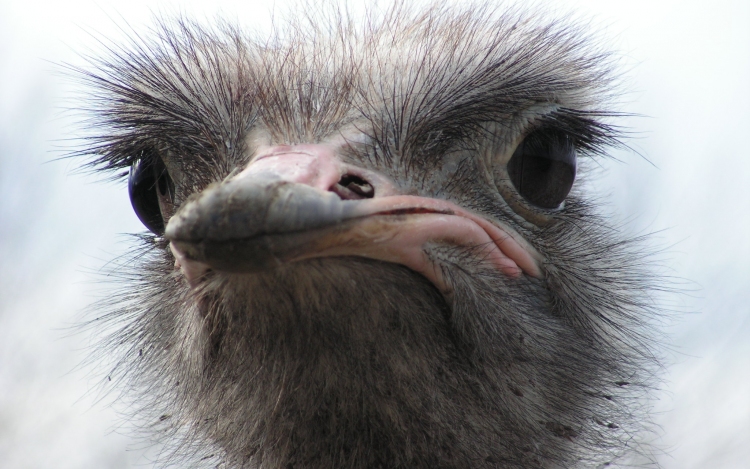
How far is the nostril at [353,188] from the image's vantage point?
67.1 inches

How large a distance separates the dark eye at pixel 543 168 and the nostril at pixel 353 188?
23.1 inches

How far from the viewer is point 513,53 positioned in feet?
7.84

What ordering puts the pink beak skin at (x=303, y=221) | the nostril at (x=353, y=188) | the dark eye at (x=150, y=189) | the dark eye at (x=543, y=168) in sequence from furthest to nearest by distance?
the dark eye at (x=150, y=189) < the dark eye at (x=543, y=168) < the nostril at (x=353, y=188) < the pink beak skin at (x=303, y=221)

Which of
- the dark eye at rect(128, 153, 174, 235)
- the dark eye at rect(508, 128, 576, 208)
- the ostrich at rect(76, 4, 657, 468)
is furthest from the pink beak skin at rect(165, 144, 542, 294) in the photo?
the dark eye at rect(128, 153, 174, 235)

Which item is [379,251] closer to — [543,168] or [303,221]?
[303,221]

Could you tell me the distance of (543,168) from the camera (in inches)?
91.2

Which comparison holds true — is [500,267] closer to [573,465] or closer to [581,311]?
[581,311]

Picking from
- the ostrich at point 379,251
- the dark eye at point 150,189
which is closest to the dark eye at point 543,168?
the ostrich at point 379,251

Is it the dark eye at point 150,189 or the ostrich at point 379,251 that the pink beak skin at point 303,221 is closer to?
the ostrich at point 379,251

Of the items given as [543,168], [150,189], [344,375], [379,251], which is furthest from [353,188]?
[150,189]

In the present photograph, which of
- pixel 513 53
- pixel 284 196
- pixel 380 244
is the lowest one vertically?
pixel 380 244

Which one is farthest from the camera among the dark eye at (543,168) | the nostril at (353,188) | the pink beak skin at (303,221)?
the dark eye at (543,168)

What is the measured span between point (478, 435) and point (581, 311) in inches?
17.2

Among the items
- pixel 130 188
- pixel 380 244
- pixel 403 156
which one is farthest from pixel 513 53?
pixel 130 188
